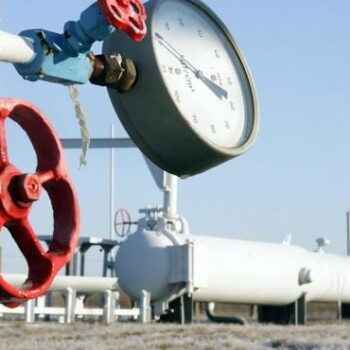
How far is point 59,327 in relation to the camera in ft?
35.2

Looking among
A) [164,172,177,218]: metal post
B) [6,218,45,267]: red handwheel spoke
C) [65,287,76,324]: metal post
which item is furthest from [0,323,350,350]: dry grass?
[164,172,177,218]: metal post

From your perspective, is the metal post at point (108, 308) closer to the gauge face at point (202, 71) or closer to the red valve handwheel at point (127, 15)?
the gauge face at point (202, 71)

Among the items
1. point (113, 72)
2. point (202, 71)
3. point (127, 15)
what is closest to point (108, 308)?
point (202, 71)

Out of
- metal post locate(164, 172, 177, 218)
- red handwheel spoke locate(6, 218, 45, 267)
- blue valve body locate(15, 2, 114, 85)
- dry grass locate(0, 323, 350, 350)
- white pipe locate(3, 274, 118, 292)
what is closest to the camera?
blue valve body locate(15, 2, 114, 85)

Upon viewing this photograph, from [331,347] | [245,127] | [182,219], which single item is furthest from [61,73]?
[182,219]

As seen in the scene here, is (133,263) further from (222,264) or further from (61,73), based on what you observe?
(61,73)

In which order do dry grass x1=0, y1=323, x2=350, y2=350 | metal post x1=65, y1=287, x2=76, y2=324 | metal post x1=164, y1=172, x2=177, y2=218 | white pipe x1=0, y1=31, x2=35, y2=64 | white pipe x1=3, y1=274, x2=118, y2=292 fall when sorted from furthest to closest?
white pipe x1=3, y1=274, x2=118, y2=292, metal post x1=164, y1=172, x2=177, y2=218, metal post x1=65, y1=287, x2=76, y2=324, dry grass x1=0, y1=323, x2=350, y2=350, white pipe x1=0, y1=31, x2=35, y2=64

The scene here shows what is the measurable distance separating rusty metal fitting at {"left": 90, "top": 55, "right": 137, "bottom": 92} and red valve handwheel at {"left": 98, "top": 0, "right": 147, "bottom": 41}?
99 millimetres

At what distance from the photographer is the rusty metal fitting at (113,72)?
1808mm

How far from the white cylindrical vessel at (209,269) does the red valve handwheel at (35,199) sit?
1340 cm

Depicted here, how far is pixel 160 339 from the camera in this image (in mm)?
8516

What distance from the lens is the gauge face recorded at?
1.88 meters

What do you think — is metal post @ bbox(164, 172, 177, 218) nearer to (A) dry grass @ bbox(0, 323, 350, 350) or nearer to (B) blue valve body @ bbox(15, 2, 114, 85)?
(A) dry grass @ bbox(0, 323, 350, 350)

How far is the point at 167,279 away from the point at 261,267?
2.02 meters
